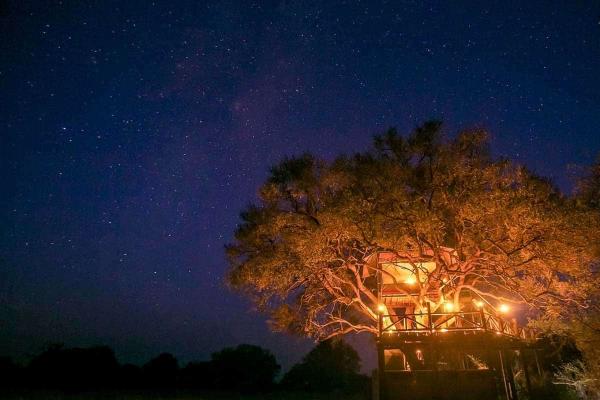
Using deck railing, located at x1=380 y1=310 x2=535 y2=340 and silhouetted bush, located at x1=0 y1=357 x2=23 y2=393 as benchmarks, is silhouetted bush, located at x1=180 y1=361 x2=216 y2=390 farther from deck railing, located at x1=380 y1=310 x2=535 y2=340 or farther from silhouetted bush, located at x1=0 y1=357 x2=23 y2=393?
deck railing, located at x1=380 y1=310 x2=535 y2=340

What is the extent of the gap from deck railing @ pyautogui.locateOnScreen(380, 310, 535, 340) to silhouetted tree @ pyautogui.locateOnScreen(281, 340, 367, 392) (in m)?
35.2

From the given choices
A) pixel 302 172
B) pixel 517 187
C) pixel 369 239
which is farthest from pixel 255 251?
pixel 517 187

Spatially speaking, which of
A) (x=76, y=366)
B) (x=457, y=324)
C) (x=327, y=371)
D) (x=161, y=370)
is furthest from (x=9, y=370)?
(x=457, y=324)

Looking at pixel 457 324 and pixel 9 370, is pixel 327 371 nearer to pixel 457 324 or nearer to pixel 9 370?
pixel 9 370

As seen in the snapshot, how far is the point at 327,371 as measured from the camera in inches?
2132

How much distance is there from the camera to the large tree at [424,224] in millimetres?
15578

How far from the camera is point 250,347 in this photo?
58.7m

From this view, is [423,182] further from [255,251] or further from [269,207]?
[255,251]

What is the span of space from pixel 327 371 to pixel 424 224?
44256 mm

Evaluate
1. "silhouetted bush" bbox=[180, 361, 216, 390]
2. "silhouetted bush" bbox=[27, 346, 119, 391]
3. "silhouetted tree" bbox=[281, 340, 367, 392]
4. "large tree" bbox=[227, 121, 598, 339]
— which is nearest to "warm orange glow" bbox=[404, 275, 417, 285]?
"large tree" bbox=[227, 121, 598, 339]

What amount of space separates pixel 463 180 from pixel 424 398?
354 inches

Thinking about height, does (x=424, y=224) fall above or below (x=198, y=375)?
above

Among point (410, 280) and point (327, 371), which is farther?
point (327, 371)

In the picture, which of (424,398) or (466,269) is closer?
(424,398)
